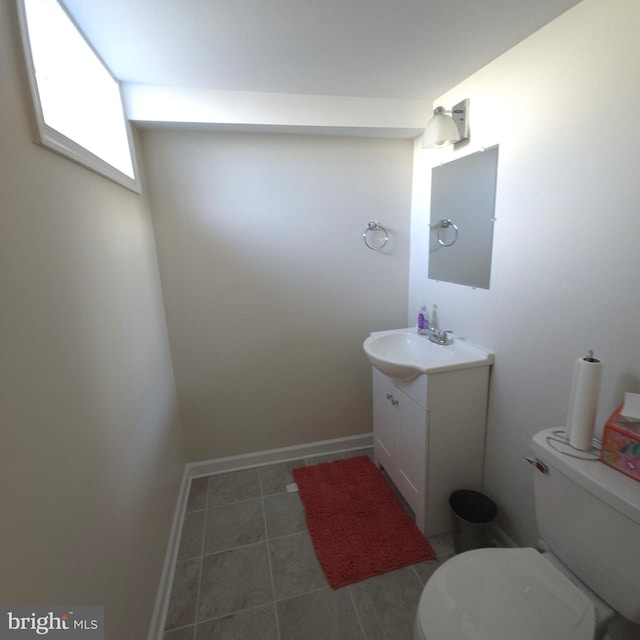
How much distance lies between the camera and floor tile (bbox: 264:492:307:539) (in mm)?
1794

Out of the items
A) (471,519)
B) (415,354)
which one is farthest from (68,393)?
(471,519)

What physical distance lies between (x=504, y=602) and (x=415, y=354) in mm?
1145

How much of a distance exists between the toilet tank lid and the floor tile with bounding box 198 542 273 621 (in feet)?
4.35

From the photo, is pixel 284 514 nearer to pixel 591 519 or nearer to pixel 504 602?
pixel 504 602

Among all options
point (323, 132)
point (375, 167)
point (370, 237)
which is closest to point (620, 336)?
point (370, 237)

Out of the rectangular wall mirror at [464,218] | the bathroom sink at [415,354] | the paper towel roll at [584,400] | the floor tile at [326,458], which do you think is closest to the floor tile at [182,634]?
the floor tile at [326,458]

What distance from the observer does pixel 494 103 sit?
4.80 ft

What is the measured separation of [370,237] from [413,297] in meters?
0.53

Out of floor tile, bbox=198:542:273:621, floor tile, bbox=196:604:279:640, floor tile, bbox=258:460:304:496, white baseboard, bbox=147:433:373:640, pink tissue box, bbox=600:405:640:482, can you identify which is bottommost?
floor tile, bbox=196:604:279:640

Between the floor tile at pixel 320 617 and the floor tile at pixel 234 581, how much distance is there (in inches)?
4.7

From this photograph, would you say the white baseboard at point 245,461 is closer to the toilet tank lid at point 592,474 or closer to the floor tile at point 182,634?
the floor tile at point 182,634

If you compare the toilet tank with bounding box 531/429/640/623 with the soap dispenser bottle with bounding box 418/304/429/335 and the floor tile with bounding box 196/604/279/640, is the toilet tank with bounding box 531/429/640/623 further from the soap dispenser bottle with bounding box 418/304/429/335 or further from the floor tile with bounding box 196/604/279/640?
the floor tile with bounding box 196/604/279/640

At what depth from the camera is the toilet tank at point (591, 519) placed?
865mm

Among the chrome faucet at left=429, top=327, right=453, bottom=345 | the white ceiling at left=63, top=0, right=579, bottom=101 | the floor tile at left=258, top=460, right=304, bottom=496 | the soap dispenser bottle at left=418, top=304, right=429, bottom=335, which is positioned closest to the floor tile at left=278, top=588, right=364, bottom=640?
the floor tile at left=258, top=460, right=304, bottom=496
